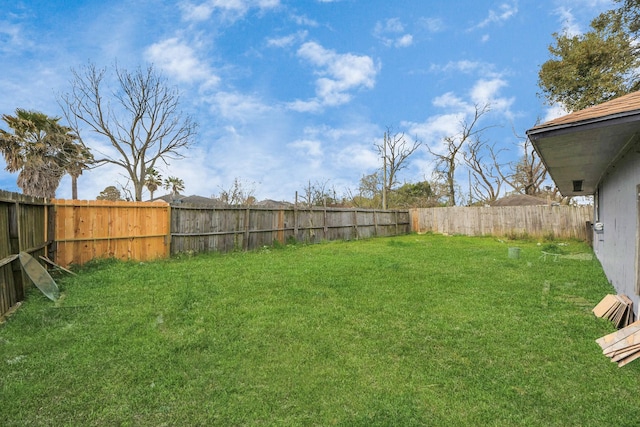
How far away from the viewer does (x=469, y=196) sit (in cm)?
2752

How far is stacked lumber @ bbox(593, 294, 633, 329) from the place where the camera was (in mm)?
3562

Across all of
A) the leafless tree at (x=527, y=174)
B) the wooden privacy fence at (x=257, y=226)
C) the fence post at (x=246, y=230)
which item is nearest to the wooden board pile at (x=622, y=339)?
the wooden privacy fence at (x=257, y=226)

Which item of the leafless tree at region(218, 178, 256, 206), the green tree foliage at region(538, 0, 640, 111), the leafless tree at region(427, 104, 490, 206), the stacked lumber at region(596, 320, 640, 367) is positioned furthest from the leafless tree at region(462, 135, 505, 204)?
the stacked lumber at region(596, 320, 640, 367)

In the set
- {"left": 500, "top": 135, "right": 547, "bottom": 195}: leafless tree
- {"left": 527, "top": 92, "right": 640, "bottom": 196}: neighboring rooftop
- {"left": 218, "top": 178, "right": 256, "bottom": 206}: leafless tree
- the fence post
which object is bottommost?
the fence post

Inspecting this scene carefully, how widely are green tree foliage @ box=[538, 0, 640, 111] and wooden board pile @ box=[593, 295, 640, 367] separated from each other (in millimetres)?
8578

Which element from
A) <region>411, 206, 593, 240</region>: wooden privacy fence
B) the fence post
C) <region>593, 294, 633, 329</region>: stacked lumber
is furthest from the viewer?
<region>411, 206, 593, 240</region>: wooden privacy fence

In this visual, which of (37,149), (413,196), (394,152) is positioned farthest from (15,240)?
(413,196)

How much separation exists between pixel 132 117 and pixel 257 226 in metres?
11.3

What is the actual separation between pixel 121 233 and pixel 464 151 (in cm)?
2286

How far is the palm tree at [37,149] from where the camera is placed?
52.5 feet

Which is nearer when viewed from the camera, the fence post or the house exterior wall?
the house exterior wall

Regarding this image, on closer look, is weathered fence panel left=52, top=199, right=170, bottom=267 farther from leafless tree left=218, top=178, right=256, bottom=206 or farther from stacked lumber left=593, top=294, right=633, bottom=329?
leafless tree left=218, top=178, right=256, bottom=206

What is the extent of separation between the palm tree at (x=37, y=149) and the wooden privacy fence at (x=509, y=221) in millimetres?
18307

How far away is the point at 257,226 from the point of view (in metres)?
10.5
